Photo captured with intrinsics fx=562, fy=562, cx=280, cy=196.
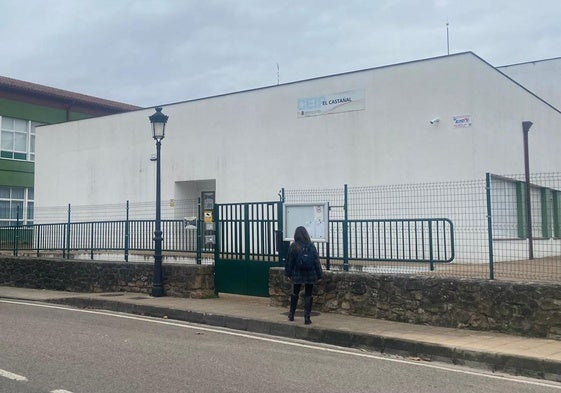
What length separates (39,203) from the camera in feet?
91.2

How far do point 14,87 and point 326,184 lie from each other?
22.7 m

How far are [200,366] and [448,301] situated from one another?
471cm

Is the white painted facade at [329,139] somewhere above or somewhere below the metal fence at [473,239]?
above

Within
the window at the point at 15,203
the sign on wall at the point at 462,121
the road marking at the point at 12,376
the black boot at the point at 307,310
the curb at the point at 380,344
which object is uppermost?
the sign on wall at the point at 462,121

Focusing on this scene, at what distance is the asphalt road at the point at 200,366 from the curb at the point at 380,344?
0.27 metres

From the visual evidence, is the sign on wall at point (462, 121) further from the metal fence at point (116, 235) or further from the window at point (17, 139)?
the window at point (17, 139)

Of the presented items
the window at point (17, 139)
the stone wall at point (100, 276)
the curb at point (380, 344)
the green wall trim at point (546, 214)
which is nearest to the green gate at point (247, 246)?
the stone wall at point (100, 276)

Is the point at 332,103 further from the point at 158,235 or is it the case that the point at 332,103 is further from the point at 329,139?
the point at 158,235

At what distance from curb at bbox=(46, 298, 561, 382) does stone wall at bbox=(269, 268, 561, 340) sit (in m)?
1.57

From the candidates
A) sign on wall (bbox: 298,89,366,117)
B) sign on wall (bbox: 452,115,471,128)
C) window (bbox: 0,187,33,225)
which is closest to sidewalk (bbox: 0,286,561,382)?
sign on wall (bbox: 452,115,471,128)

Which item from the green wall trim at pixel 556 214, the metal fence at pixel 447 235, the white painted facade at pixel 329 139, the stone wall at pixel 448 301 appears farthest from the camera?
the white painted facade at pixel 329 139

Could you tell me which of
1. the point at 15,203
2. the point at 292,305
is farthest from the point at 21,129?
the point at 292,305

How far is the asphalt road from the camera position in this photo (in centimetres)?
617

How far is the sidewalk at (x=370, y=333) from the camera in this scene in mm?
7500
